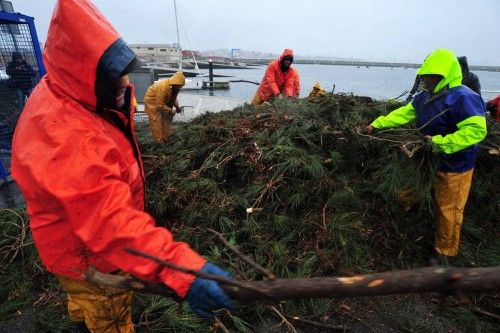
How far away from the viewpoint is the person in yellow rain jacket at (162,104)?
5.75m

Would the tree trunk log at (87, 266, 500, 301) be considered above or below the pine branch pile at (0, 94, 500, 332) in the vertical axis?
above

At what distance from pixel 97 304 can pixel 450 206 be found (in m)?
3.17

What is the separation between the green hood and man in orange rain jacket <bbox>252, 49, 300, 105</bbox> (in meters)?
3.60

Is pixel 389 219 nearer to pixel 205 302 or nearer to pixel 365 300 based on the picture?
pixel 365 300

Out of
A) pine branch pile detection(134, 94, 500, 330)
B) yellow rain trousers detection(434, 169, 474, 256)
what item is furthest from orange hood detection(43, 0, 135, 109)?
yellow rain trousers detection(434, 169, 474, 256)

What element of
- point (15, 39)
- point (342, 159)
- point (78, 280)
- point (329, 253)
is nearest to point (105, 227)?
point (78, 280)

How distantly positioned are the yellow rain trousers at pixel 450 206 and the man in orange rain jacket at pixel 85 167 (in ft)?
9.02

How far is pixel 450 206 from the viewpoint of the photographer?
3.18 meters

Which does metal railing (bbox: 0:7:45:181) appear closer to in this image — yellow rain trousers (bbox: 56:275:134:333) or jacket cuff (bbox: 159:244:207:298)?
yellow rain trousers (bbox: 56:275:134:333)

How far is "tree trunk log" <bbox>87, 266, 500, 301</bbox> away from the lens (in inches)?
44.8

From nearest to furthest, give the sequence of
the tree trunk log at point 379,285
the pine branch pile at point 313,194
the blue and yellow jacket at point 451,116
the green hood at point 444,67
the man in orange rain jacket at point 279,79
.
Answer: the tree trunk log at point 379,285
the blue and yellow jacket at point 451,116
the green hood at point 444,67
the pine branch pile at point 313,194
the man in orange rain jacket at point 279,79

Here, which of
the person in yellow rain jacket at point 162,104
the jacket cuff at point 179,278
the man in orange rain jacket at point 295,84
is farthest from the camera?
the man in orange rain jacket at point 295,84

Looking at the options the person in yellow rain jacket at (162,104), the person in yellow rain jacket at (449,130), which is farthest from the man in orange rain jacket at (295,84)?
the person in yellow rain jacket at (449,130)

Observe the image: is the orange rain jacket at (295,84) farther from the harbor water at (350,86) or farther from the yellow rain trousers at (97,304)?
the yellow rain trousers at (97,304)
